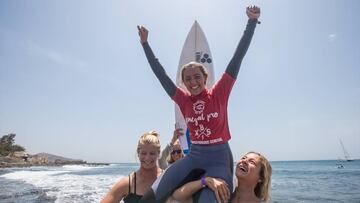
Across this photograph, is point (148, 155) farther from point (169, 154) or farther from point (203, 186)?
point (169, 154)

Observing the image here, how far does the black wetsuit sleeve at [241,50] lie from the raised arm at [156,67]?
0.70 meters

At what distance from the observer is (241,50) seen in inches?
123

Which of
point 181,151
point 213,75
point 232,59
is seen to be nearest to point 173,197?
point 232,59

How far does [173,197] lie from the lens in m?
2.84

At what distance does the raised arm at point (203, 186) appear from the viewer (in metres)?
2.53

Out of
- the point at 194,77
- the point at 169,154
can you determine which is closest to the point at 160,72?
the point at 194,77

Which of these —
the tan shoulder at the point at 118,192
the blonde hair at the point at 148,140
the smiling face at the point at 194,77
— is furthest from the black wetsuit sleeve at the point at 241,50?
the tan shoulder at the point at 118,192

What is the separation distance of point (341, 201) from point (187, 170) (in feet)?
60.4

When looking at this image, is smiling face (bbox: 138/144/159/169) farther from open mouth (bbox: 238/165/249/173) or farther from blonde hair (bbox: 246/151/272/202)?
blonde hair (bbox: 246/151/272/202)

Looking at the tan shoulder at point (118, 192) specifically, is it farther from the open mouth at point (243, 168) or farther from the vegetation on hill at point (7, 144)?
the vegetation on hill at point (7, 144)

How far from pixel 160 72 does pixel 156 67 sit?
0.30 ft

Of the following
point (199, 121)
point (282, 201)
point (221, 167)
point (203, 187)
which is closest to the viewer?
point (203, 187)

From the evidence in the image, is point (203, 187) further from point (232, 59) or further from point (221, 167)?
point (232, 59)

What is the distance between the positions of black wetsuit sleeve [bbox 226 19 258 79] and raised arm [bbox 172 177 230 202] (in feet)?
3.84
